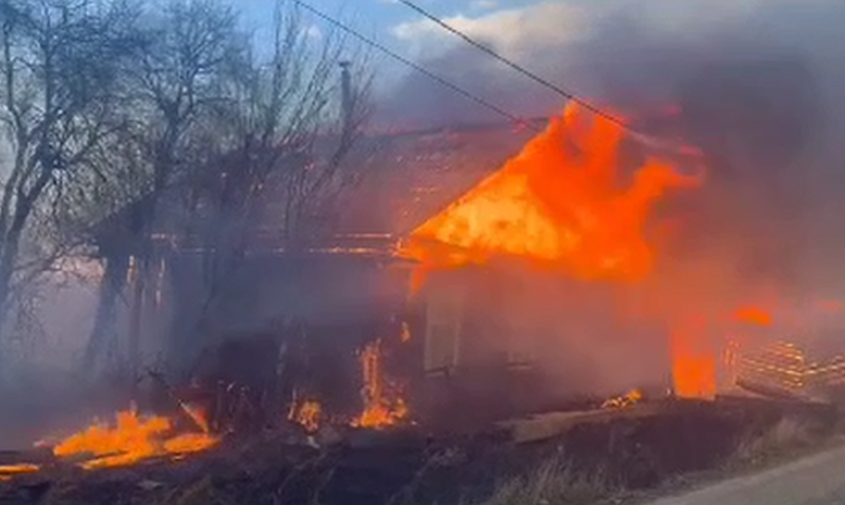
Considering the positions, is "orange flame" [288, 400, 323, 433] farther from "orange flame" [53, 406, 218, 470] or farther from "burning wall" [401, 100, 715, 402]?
"burning wall" [401, 100, 715, 402]

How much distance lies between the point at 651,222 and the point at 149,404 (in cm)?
840

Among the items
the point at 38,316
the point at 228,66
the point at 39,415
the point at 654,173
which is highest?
the point at 228,66

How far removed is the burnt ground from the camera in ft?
34.8

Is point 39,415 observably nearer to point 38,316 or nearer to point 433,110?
point 38,316

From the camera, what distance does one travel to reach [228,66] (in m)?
17.7

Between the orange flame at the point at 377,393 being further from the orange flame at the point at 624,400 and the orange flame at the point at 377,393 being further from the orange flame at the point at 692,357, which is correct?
the orange flame at the point at 692,357

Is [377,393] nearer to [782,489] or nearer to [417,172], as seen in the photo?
[417,172]

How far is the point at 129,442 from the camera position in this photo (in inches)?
544

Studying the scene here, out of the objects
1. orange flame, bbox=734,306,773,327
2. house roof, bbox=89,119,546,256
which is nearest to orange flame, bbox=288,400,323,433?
house roof, bbox=89,119,546,256

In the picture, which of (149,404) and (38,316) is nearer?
(149,404)

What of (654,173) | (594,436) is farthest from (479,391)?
(654,173)

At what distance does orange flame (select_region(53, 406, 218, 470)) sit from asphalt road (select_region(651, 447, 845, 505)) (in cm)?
551

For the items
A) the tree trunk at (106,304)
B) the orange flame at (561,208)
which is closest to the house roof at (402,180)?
the orange flame at (561,208)

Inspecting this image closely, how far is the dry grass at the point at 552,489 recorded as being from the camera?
1121cm
